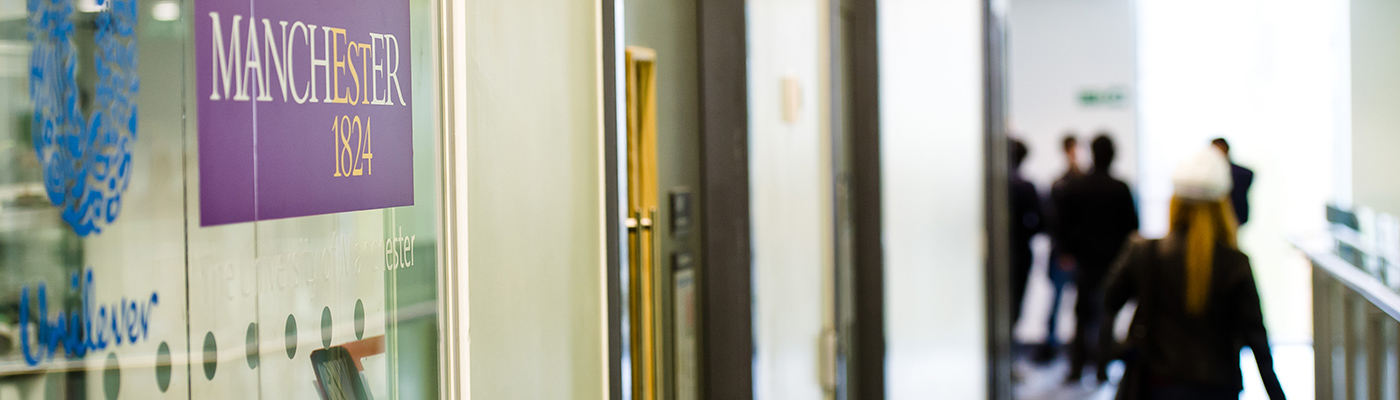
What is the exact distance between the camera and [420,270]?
1197 millimetres

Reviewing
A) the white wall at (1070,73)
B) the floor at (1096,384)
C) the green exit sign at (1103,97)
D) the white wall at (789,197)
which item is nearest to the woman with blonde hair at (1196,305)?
the white wall at (789,197)

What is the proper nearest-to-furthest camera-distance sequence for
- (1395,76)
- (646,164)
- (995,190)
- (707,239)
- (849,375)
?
(646,164), (707,239), (849,375), (995,190), (1395,76)

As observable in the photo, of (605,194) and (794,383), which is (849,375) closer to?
(794,383)

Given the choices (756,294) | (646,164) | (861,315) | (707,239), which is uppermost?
(646,164)

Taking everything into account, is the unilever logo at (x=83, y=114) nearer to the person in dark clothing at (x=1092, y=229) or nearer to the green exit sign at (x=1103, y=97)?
the person in dark clothing at (x=1092, y=229)

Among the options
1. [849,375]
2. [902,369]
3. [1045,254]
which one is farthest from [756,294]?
[1045,254]

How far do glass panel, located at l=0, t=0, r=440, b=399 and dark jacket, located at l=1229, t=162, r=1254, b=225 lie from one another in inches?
248

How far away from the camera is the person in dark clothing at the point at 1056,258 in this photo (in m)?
6.36

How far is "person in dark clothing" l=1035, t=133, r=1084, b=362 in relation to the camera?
6363 mm

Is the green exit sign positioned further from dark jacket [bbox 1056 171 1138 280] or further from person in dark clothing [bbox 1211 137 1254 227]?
dark jacket [bbox 1056 171 1138 280]

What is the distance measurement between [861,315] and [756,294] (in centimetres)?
154

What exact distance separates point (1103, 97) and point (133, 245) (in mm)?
8008

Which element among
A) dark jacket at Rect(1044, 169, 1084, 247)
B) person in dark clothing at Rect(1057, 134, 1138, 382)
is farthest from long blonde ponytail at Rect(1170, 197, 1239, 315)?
dark jacket at Rect(1044, 169, 1084, 247)

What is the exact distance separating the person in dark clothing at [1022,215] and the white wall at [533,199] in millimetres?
5249
